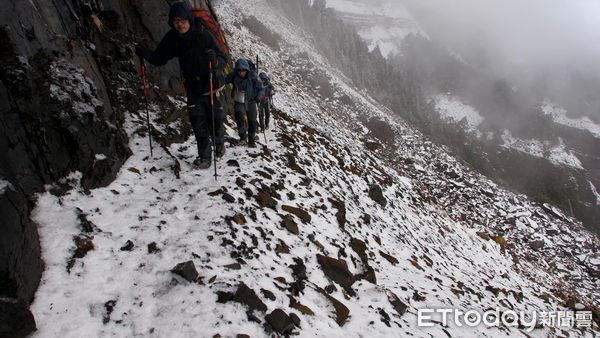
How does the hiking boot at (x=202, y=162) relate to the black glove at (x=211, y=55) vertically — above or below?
below

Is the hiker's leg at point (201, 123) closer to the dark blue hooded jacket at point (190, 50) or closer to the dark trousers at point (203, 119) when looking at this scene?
the dark trousers at point (203, 119)

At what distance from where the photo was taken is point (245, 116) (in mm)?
10734

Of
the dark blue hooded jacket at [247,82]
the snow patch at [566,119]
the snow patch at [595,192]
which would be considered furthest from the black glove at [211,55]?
the snow patch at [566,119]

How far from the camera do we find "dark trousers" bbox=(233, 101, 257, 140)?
10445mm

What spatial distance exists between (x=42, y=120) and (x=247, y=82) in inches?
222

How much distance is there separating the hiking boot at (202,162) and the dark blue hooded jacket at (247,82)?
2536 millimetres

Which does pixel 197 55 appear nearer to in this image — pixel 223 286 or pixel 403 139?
pixel 223 286

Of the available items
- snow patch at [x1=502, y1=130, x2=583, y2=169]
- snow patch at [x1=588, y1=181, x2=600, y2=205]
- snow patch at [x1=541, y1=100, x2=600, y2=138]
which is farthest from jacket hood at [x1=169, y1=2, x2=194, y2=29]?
snow patch at [x1=541, y1=100, x2=600, y2=138]

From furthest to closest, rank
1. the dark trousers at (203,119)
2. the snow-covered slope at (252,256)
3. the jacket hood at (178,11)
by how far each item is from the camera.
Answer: the dark trousers at (203,119) → the jacket hood at (178,11) → the snow-covered slope at (252,256)

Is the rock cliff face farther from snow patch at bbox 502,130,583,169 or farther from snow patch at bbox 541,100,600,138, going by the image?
snow patch at bbox 541,100,600,138

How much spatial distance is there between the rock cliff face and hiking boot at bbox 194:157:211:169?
1.41 meters

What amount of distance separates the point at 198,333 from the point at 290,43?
5316 centimetres

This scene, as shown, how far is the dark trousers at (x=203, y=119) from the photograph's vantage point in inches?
320

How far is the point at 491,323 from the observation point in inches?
330
